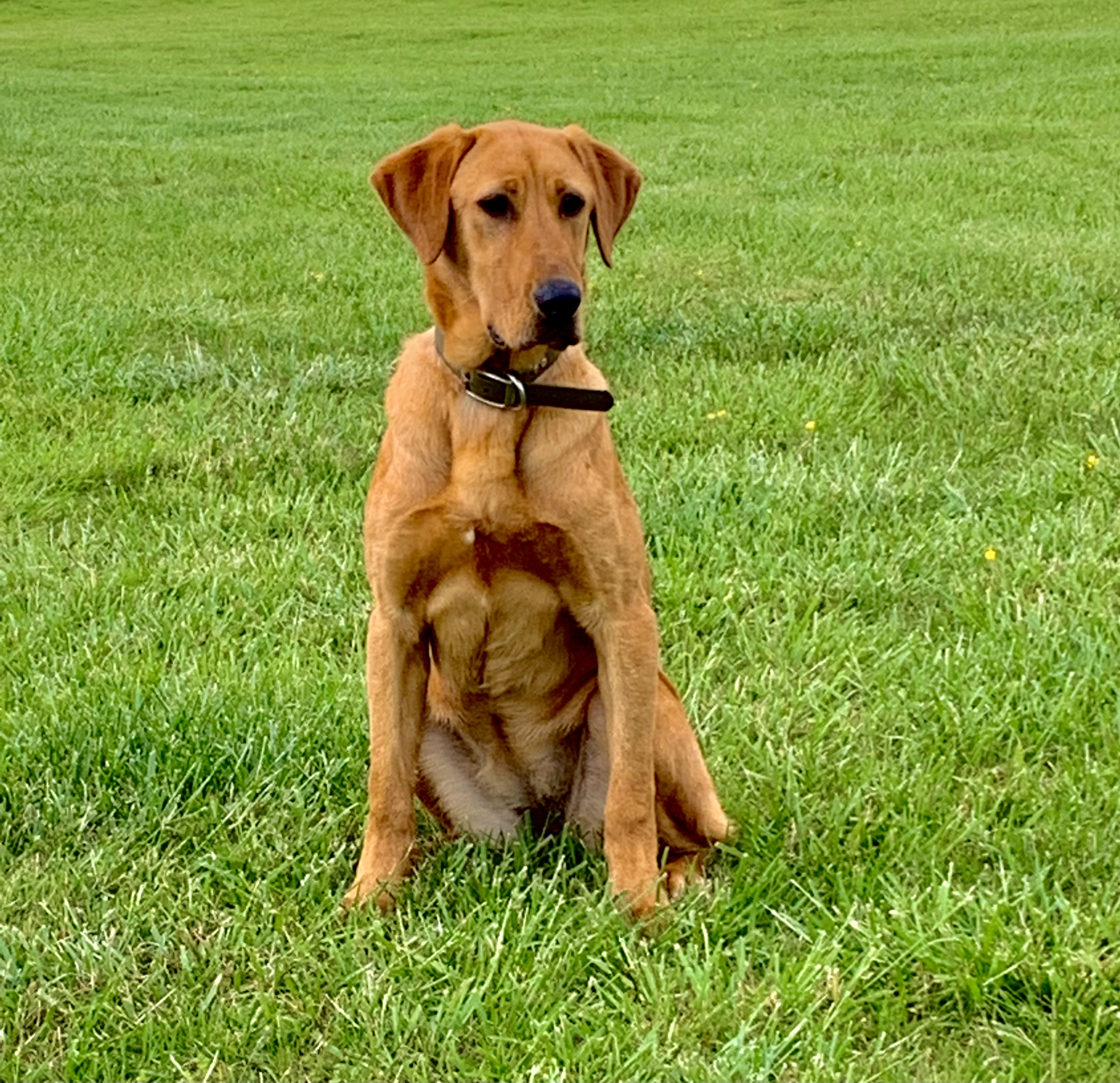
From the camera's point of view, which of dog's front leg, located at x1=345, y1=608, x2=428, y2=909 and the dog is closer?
the dog

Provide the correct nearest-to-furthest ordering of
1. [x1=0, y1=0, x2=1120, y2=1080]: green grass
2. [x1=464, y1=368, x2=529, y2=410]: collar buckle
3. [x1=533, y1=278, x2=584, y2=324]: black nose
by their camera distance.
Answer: [x1=0, y1=0, x2=1120, y2=1080]: green grass → [x1=533, y1=278, x2=584, y2=324]: black nose → [x1=464, y1=368, x2=529, y2=410]: collar buckle

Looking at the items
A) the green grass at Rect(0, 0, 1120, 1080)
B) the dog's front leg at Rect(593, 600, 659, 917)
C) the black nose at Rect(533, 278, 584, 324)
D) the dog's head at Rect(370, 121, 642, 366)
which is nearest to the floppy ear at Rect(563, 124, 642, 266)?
the dog's head at Rect(370, 121, 642, 366)

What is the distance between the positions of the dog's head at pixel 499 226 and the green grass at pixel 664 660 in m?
1.03

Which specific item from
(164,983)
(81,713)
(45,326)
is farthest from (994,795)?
(45,326)

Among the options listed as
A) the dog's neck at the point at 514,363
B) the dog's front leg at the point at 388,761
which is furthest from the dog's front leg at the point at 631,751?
the dog's neck at the point at 514,363

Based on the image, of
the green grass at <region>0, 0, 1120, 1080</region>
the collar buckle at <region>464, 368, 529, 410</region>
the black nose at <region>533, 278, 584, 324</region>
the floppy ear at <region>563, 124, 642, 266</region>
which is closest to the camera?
the green grass at <region>0, 0, 1120, 1080</region>

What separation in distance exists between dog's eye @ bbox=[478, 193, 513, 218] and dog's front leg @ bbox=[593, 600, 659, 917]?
2.60 feet

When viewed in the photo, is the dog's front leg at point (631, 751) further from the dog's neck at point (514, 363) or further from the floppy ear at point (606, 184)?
the floppy ear at point (606, 184)

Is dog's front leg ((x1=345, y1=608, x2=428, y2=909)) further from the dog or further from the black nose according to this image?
the black nose

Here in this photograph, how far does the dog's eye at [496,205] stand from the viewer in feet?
8.73

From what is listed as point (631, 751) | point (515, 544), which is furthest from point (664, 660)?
point (515, 544)

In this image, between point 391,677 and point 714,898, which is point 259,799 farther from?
point 714,898

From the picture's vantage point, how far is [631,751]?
264cm

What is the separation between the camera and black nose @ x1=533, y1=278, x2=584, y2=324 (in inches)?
100
